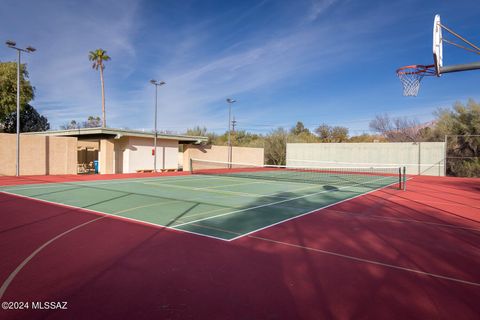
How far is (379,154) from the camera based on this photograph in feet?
107

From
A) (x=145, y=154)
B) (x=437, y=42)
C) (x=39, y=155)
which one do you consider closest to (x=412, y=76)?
(x=437, y=42)

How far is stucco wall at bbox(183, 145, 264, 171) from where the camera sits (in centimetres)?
3322

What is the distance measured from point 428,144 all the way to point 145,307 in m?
32.2

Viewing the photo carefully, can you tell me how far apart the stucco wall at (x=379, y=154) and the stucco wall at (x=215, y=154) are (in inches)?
188

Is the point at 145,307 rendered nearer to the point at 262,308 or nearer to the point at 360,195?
the point at 262,308

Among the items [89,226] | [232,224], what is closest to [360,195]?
[232,224]

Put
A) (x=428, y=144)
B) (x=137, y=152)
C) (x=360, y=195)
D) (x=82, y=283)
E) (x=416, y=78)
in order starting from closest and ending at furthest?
(x=82, y=283) < (x=416, y=78) < (x=360, y=195) < (x=137, y=152) < (x=428, y=144)

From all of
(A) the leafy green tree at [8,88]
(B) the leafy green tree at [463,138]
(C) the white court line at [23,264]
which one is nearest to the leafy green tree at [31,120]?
(A) the leafy green tree at [8,88]

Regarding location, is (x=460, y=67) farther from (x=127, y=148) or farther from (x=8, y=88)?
(x=8, y=88)

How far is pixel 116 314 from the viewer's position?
3609 mm

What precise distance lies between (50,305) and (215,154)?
101 ft

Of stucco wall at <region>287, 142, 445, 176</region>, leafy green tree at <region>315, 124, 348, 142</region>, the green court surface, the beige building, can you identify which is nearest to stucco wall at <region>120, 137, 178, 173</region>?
the beige building

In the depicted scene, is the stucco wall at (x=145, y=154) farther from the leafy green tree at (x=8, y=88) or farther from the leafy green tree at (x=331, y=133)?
the leafy green tree at (x=331, y=133)

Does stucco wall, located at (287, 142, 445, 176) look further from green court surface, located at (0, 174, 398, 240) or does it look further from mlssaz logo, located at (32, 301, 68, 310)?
mlssaz logo, located at (32, 301, 68, 310)
